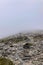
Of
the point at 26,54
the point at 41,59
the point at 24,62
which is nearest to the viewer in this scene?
the point at 24,62

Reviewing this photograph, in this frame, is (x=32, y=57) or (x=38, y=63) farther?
(x=32, y=57)

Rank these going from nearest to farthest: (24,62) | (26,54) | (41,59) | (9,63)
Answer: (9,63) < (24,62) < (41,59) < (26,54)

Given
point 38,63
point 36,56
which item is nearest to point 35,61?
point 38,63

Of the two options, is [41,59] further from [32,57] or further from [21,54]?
[21,54]

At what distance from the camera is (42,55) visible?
54281 millimetres

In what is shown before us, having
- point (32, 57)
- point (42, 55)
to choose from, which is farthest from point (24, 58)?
point (42, 55)

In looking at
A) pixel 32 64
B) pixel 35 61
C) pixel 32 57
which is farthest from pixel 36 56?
pixel 32 64

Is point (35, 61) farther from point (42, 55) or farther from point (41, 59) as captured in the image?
point (42, 55)

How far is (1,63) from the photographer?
144 feet

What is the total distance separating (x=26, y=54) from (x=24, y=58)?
391 cm

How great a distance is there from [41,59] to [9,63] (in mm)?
8938

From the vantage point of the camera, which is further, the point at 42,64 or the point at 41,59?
the point at 41,59

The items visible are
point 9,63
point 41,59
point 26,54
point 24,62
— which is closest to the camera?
point 9,63

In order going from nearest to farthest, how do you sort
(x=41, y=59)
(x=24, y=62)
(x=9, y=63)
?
(x=9, y=63)
(x=24, y=62)
(x=41, y=59)
